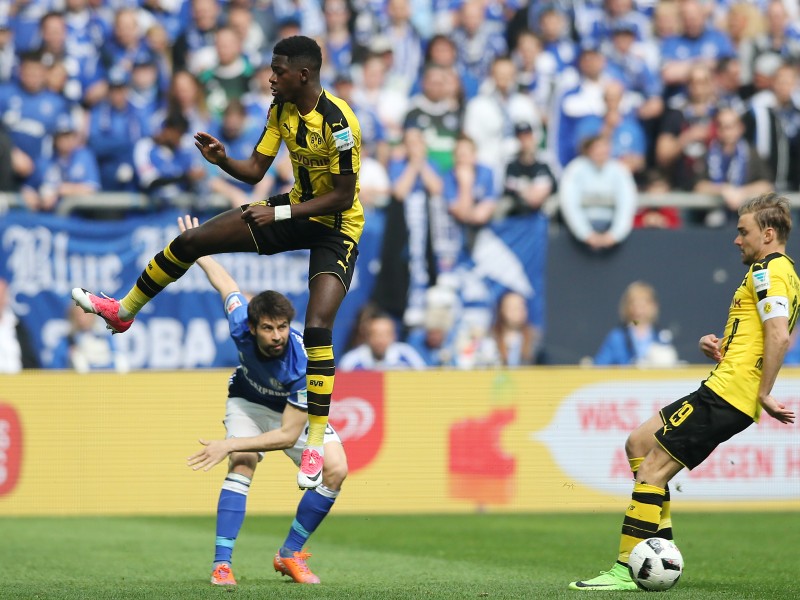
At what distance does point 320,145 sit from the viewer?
27.9ft

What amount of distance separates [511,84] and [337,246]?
28.4ft

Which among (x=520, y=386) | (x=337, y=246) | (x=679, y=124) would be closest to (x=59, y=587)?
(x=337, y=246)

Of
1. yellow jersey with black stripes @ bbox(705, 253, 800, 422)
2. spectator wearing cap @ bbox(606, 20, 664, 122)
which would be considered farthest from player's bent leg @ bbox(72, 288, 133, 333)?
spectator wearing cap @ bbox(606, 20, 664, 122)

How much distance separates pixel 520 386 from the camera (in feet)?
47.6

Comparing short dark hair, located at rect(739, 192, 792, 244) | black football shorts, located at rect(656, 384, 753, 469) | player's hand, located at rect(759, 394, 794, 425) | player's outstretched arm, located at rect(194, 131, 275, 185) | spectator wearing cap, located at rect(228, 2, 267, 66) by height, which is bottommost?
black football shorts, located at rect(656, 384, 753, 469)

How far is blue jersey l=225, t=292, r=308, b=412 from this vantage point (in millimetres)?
9227

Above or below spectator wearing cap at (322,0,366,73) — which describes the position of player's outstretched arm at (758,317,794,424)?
below

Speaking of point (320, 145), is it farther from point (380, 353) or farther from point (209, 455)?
point (380, 353)

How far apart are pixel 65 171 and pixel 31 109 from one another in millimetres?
999

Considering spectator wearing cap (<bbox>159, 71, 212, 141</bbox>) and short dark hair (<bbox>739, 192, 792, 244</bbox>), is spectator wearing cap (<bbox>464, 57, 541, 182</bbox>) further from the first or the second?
short dark hair (<bbox>739, 192, 792, 244</bbox>)

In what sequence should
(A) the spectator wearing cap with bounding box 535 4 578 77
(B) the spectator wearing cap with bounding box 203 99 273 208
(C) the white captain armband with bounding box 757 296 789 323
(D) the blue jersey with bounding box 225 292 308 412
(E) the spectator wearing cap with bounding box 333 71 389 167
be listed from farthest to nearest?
(A) the spectator wearing cap with bounding box 535 4 578 77 → (E) the spectator wearing cap with bounding box 333 71 389 167 → (B) the spectator wearing cap with bounding box 203 99 273 208 → (D) the blue jersey with bounding box 225 292 308 412 → (C) the white captain armband with bounding box 757 296 789 323

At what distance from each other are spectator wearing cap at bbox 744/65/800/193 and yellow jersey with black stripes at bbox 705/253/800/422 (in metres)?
8.99

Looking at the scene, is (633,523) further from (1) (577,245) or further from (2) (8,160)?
(2) (8,160)

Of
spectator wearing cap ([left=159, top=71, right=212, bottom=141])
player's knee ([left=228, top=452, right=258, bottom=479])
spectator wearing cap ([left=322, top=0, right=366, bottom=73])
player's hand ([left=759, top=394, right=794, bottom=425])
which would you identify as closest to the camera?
player's hand ([left=759, top=394, right=794, bottom=425])
